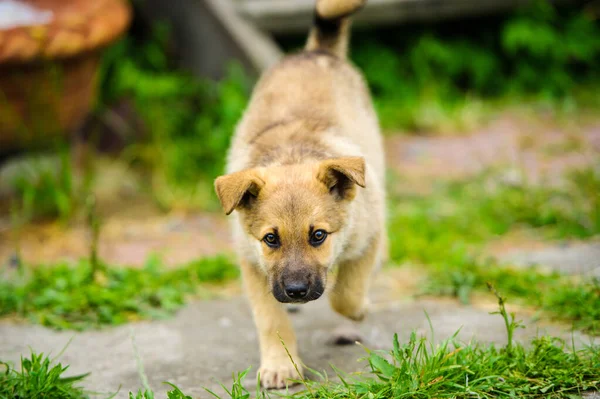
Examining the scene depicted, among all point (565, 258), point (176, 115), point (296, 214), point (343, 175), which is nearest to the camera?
point (296, 214)

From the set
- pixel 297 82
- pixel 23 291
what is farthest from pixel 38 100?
pixel 297 82

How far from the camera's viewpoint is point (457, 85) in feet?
29.2

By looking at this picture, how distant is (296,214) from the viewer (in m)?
3.48

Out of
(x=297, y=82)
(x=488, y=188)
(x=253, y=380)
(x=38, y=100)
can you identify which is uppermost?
(x=38, y=100)

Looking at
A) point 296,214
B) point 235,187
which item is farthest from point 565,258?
point 235,187

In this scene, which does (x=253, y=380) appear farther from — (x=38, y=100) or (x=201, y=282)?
(x=38, y=100)

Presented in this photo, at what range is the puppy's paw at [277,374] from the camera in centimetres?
352

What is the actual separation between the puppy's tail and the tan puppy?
0.43 meters

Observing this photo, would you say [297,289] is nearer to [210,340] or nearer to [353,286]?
[353,286]

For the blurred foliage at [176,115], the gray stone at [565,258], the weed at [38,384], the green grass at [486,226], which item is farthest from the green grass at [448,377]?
the blurred foliage at [176,115]

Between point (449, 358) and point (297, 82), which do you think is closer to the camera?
point (449, 358)

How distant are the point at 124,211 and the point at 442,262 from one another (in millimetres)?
3036

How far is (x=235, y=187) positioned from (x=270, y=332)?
77cm

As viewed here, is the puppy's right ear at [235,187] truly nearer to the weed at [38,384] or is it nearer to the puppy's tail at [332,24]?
the weed at [38,384]
